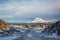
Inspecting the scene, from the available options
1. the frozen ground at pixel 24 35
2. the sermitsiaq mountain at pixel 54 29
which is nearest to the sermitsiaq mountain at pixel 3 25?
the frozen ground at pixel 24 35

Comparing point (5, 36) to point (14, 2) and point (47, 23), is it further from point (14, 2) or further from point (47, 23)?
point (47, 23)

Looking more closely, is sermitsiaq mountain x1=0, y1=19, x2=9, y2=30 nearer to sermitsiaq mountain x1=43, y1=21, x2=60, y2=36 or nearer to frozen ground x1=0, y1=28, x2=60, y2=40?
frozen ground x1=0, y1=28, x2=60, y2=40

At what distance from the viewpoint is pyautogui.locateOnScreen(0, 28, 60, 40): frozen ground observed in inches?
144

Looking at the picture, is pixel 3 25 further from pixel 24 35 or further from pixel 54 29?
pixel 54 29

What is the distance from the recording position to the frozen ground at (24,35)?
3.66 meters

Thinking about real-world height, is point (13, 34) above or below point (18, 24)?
below

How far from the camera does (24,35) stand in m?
3.74

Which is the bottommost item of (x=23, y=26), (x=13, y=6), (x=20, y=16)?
(x=23, y=26)

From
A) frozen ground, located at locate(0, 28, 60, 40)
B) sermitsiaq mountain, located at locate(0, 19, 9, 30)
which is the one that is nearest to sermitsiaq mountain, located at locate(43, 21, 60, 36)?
frozen ground, located at locate(0, 28, 60, 40)

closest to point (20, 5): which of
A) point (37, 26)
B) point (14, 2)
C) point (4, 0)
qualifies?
point (14, 2)

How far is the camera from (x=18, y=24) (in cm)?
375

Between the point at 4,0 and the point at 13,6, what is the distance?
331 millimetres

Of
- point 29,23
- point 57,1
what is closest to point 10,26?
point 29,23

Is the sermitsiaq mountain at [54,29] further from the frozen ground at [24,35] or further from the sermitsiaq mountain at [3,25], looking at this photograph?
the sermitsiaq mountain at [3,25]
